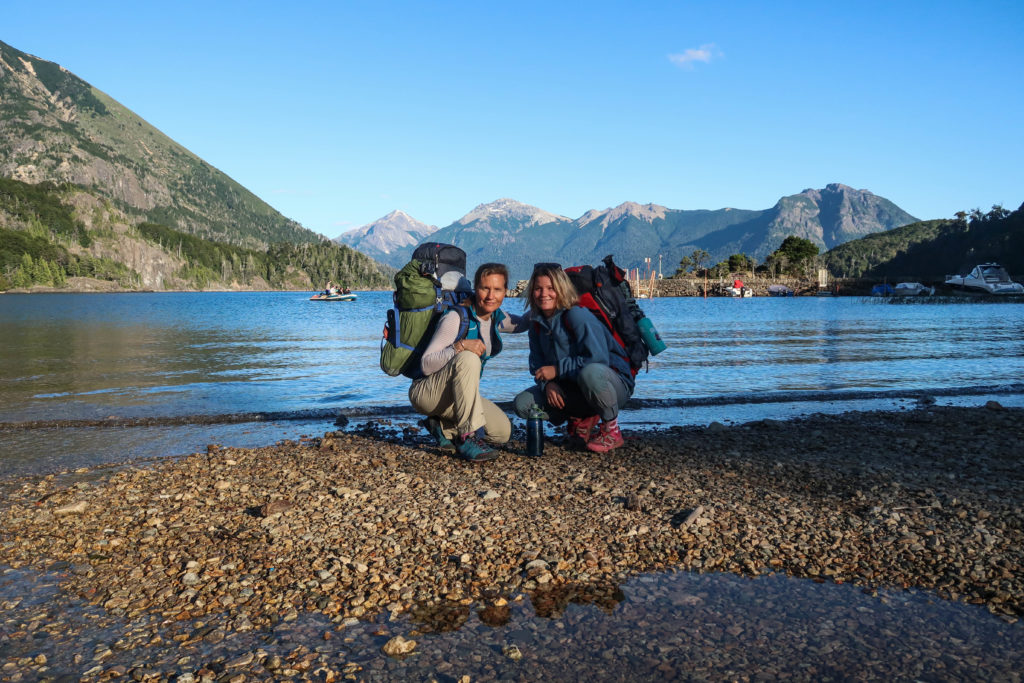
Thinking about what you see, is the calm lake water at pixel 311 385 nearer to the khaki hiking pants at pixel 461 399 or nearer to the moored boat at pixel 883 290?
the khaki hiking pants at pixel 461 399

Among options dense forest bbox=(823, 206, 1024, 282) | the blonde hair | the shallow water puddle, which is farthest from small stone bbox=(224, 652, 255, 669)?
dense forest bbox=(823, 206, 1024, 282)

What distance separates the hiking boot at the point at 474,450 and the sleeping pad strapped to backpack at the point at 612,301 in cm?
204

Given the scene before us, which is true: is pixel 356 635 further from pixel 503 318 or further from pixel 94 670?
pixel 503 318

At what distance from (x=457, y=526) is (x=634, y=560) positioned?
1524 mm

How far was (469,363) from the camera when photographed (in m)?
7.86

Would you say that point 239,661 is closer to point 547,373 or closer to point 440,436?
point 547,373

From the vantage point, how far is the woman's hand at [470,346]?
788 centimetres

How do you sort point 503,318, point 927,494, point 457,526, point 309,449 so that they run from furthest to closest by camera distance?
1. point 309,449
2. point 503,318
3. point 927,494
4. point 457,526

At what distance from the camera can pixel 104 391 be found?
1559cm

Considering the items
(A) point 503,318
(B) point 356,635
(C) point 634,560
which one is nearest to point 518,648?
(B) point 356,635

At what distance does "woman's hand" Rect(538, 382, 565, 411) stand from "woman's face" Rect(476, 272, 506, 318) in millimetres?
1290

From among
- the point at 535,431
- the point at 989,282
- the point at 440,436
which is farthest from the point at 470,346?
the point at 989,282

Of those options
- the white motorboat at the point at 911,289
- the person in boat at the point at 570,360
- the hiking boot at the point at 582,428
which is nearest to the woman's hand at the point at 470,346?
the person in boat at the point at 570,360

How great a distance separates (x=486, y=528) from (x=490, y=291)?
288 centimetres
